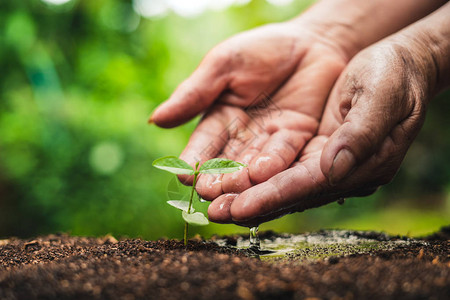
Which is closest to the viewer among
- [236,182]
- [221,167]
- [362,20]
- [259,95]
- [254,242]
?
[221,167]

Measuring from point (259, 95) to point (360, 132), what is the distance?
108 centimetres

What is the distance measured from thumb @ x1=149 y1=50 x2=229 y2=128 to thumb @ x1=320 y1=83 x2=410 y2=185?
86cm

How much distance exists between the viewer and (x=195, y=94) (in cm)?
195

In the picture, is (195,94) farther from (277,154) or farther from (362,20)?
(362,20)

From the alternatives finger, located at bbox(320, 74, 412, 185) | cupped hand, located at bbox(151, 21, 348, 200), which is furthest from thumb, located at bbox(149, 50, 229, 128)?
finger, located at bbox(320, 74, 412, 185)

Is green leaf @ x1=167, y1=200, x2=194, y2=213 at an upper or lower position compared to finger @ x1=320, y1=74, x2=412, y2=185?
lower

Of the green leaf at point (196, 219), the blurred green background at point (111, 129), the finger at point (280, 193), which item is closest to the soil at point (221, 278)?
the green leaf at point (196, 219)

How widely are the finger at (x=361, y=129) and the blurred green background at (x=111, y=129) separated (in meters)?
2.54

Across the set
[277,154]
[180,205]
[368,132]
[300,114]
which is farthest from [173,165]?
[300,114]

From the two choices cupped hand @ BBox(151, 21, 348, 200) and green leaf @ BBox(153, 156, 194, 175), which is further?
cupped hand @ BBox(151, 21, 348, 200)

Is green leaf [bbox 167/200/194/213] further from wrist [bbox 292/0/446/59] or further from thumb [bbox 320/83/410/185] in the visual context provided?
wrist [bbox 292/0/446/59]

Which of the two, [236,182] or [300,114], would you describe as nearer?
[236,182]

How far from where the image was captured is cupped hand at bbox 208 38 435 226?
3.96 feet

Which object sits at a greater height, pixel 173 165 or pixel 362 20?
pixel 362 20
